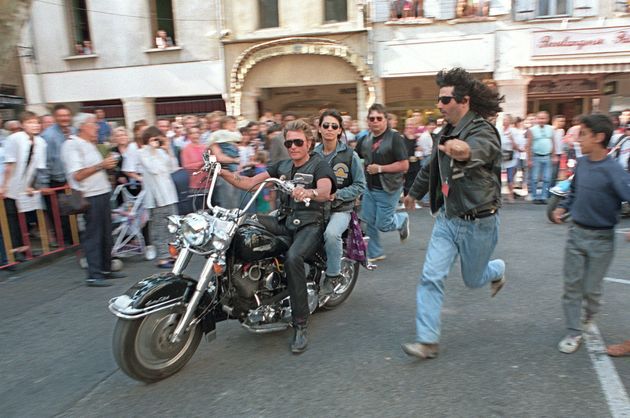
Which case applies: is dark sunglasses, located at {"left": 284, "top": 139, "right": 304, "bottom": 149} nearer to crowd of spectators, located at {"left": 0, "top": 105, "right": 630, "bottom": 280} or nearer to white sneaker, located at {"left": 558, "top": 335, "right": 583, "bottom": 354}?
crowd of spectators, located at {"left": 0, "top": 105, "right": 630, "bottom": 280}

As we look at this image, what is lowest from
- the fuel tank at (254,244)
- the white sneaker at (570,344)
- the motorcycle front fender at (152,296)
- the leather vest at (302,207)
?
the white sneaker at (570,344)

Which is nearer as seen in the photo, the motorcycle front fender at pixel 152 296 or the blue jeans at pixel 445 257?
the motorcycle front fender at pixel 152 296

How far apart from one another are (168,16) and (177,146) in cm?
927

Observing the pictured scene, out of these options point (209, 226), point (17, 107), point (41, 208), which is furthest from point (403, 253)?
point (17, 107)

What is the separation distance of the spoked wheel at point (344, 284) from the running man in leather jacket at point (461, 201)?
1189mm

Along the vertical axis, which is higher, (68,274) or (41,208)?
(41,208)

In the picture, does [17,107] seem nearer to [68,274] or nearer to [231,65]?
[231,65]

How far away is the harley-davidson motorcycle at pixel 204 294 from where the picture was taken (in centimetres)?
311

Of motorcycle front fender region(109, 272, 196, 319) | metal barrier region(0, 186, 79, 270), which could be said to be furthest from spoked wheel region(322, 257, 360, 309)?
metal barrier region(0, 186, 79, 270)

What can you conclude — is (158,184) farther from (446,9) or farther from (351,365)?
(446,9)

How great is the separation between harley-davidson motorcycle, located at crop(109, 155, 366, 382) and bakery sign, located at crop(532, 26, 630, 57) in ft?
41.8

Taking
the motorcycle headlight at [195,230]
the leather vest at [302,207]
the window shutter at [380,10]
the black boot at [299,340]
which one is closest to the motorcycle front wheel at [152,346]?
the motorcycle headlight at [195,230]

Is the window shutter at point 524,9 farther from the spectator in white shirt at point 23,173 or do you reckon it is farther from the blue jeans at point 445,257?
the spectator in white shirt at point 23,173

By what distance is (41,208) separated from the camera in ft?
21.7
